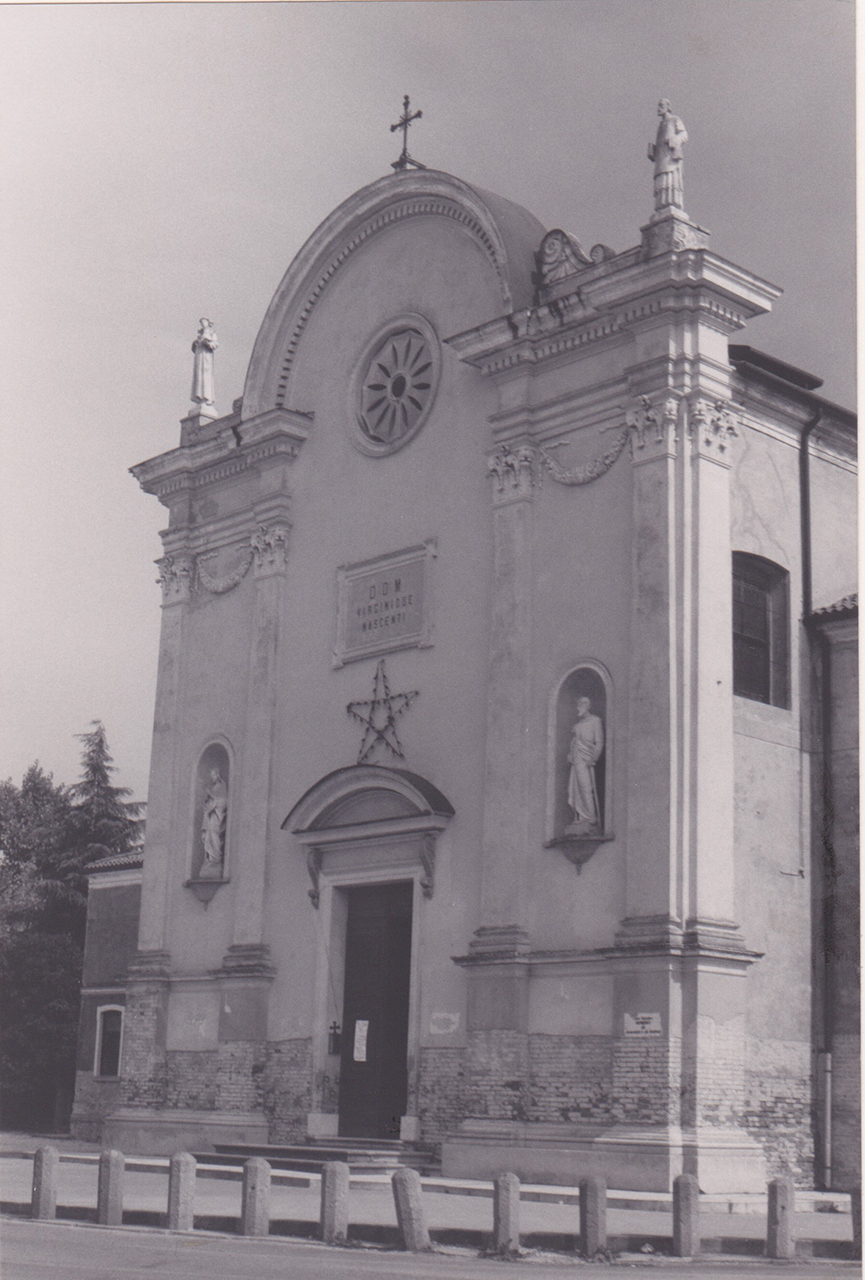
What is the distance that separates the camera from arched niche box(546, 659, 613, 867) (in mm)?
18344

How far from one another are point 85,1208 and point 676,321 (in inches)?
427

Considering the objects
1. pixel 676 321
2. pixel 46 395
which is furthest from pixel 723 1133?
pixel 46 395

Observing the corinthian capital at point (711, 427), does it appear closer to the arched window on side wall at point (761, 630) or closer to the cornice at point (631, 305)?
the cornice at point (631, 305)

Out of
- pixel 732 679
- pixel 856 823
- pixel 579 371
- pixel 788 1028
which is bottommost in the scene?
pixel 788 1028

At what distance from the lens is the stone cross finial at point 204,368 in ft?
86.9

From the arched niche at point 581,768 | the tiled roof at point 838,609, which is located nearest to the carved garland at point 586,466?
the arched niche at point 581,768

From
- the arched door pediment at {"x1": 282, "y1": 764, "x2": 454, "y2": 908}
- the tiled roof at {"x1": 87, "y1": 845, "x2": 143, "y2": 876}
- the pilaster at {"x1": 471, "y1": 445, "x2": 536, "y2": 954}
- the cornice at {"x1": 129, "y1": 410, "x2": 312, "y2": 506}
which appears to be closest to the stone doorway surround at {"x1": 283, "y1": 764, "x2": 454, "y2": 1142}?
the arched door pediment at {"x1": 282, "y1": 764, "x2": 454, "y2": 908}

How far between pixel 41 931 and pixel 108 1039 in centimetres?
534

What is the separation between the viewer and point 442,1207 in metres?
14.9

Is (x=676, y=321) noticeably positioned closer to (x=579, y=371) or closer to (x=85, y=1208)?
(x=579, y=371)

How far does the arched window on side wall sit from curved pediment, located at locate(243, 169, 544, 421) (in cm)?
434

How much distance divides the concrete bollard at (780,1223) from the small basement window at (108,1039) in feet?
58.2

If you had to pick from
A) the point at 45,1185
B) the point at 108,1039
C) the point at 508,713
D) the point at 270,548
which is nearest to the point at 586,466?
the point at 508,713

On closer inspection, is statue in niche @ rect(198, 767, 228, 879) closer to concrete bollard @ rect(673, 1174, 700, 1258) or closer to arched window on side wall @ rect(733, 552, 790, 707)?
arched window on side wall @ rect(733, 552, 790, 707)
